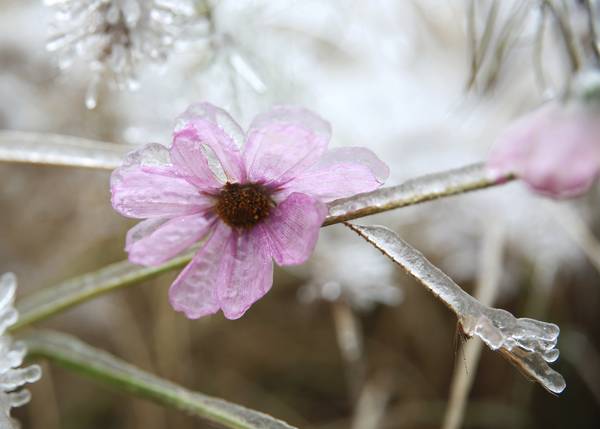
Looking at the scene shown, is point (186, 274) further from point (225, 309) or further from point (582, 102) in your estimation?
point (582, 102)

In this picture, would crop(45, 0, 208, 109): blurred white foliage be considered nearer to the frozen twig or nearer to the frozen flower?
the frozen flower

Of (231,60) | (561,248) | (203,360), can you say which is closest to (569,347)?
(561,248)

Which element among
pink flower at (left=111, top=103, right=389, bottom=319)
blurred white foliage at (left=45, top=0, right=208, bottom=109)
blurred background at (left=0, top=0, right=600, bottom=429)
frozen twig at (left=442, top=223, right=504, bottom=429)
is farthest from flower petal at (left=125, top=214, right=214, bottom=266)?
blurred background at (left=0, top=0, right=600, bottom=429)

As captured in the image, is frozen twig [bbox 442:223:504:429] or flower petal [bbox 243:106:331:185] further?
frozen twig [bbox 442:223:504:429]

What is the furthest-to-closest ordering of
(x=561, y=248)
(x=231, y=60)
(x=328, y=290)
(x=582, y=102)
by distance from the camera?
(x=561, y=248)
(x=328, y=290)
(x=231, y=60)
(x=582, y=102)

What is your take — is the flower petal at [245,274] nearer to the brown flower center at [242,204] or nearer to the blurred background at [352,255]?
the brown flower center at [242,204]

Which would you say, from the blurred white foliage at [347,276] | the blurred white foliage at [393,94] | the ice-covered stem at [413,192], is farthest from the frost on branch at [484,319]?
the blurred white foliage at [347,276]
